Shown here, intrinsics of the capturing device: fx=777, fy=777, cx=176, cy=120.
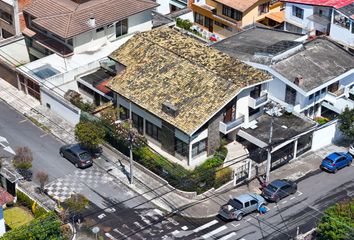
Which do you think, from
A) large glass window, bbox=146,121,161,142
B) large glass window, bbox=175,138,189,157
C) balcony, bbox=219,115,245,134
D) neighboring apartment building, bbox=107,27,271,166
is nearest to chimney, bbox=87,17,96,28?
neighboring apartment building, bbox=107,27,271,166

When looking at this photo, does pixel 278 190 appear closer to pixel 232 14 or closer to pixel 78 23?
pixel 78 23

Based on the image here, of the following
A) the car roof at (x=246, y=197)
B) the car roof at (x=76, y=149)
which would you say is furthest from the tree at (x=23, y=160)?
the car roof at (x=246, y=197)

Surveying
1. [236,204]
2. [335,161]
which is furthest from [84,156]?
[335,161]

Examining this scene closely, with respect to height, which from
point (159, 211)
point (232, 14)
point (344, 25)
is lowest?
point (159, 211)

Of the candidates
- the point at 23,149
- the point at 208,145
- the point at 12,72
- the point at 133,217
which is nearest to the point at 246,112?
the point at 208,145

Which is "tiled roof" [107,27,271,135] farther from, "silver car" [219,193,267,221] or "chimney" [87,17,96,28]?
"silver car" [219,193,267,221]

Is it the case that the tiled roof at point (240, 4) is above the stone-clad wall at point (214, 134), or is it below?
above

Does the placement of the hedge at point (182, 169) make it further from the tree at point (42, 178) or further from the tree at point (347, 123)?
the tree at point (347, 123)
